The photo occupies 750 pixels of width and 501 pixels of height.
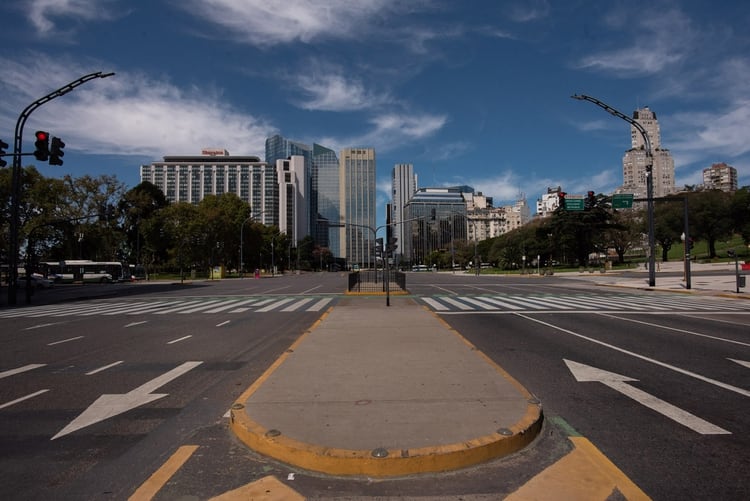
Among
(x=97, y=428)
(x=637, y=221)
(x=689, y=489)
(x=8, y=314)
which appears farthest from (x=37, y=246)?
(x=637, y=221)

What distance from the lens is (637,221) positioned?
86.2 meters

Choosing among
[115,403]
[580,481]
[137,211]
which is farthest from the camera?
[137,211]

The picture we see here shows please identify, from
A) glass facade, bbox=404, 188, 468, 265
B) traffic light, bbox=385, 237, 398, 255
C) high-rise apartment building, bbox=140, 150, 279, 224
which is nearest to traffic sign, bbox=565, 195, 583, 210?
traffic light, bbox=385, 237, 398, 255

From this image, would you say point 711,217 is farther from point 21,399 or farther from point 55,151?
point 21,399

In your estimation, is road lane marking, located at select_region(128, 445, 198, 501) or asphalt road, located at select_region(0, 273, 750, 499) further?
asphalt road, located at select_region(0, 273, 750, 499)

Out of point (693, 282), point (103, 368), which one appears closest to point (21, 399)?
point (103, 368)

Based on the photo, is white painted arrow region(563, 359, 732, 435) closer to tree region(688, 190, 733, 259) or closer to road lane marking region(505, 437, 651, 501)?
road lane marking region(505, 437, 651, 501)

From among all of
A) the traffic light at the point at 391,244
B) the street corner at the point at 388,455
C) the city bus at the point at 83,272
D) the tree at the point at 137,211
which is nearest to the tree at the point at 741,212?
the traffic light at the point at 391,244

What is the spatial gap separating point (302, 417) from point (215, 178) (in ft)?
530

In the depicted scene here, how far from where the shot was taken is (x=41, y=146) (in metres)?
16.8

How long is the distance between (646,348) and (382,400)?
6.90 meters

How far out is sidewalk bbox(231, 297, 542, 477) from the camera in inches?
145

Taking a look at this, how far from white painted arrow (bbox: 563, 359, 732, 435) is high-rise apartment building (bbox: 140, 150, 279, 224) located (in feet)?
506

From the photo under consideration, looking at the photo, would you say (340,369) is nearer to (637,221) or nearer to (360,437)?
(360,437)
